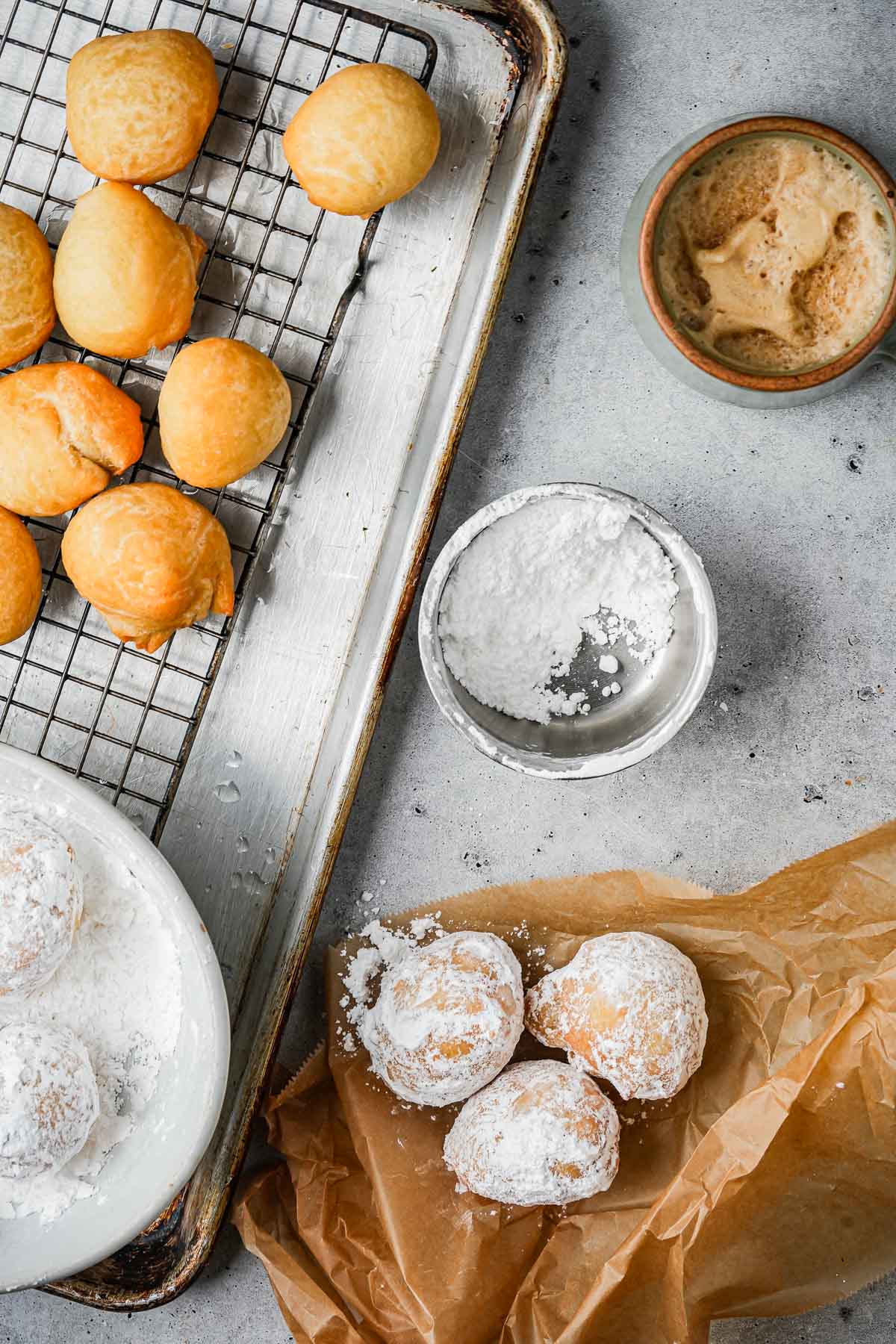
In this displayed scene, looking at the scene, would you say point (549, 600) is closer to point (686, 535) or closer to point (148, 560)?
point (686, 535)

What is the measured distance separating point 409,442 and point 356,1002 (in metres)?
0.62

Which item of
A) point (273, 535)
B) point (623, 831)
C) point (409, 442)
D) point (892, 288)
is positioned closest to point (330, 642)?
point (273, 535)

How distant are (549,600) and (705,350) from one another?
0.30m

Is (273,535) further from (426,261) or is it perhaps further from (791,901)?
(791,901)

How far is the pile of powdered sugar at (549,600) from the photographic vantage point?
3.77ft

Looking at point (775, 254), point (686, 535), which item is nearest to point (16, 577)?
point (686, 535)

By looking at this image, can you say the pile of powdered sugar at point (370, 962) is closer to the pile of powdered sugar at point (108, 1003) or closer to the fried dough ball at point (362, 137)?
the pile of powdered sugar at point (108, 1003)

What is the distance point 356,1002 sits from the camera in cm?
120

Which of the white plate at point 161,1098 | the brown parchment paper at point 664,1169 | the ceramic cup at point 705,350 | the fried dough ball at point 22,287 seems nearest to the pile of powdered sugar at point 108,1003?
the white plate at point 161,1098

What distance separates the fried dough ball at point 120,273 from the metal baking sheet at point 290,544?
0.29ft

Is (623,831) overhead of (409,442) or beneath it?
beneath

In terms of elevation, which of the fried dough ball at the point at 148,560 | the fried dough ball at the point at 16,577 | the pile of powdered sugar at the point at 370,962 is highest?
the fried dough ball at the point at 148,560

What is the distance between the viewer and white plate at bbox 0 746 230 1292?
99 centimetres

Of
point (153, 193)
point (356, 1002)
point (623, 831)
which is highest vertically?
point (153, 193)
